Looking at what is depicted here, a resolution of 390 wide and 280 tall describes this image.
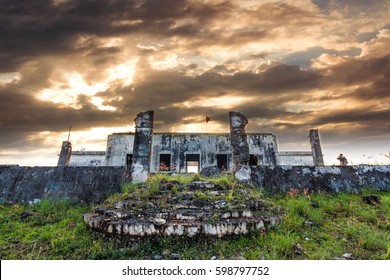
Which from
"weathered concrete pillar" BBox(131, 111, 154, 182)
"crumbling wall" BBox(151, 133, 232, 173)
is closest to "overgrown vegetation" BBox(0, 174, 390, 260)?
"weathered concrete pillar" BBox(131, 111, 154, 182)

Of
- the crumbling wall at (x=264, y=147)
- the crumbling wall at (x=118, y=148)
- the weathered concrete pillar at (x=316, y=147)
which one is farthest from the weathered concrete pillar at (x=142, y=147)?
the crumbling wall at (x=264, y=147)

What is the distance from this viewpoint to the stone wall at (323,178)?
253 inches

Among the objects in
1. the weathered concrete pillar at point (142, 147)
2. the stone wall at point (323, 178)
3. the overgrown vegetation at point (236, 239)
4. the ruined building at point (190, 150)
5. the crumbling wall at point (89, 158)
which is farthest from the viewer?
the crumbling wall at point (89, 158)

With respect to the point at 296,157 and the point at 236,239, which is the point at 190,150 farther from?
the point at 236,239

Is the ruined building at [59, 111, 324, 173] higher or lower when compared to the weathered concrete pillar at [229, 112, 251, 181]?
higher

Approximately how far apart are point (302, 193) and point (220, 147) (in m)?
14.9

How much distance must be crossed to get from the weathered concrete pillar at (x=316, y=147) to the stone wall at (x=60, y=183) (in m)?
15.5

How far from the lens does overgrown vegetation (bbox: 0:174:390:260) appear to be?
140 inches

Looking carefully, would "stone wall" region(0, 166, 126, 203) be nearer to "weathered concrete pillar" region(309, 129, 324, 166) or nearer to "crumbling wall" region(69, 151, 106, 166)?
"weathered concrete pillar" region(309, 129, 324, 166)

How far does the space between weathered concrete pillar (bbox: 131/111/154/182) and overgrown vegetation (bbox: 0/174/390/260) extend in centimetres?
130

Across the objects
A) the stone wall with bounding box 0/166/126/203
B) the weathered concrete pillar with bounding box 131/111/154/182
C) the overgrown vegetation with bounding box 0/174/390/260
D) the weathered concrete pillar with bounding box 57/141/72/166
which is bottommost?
the overgrown vegetation with bounding box 0/174/390/260

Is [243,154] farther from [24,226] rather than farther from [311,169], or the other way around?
[24,226]

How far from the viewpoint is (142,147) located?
7078 mm

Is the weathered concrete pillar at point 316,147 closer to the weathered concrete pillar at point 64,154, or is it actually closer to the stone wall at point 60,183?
the stone wall at point 60,183
